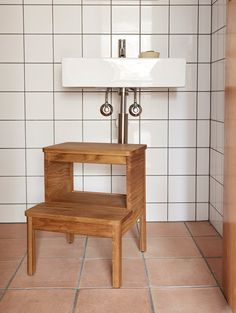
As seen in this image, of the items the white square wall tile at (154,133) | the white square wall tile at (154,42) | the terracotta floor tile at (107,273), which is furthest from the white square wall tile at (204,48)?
the terracotta floor tile at (107,273)

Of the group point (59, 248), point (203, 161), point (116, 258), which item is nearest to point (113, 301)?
point (116, 258)

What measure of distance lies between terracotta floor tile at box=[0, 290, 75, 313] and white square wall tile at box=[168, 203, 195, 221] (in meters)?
1.23

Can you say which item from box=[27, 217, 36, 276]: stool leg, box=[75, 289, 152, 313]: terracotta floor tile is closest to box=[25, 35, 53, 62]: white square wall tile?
box=[27, 217, 36, 276]: stool leg

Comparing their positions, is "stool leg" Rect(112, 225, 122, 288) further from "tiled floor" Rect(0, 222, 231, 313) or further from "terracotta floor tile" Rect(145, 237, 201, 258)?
"terracotta floor tile" Rect(145, 237, 201, 258)

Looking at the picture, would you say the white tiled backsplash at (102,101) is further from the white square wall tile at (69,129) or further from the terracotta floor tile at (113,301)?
the terracotta floor tile at (113,301)

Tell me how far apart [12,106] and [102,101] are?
0.59 meters

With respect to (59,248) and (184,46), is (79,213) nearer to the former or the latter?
(59,248)

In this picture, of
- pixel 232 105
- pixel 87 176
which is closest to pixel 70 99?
pixel 87 176

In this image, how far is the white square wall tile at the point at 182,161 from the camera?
2.85 metres

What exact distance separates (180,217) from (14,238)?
1100mm

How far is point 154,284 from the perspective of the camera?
190cm

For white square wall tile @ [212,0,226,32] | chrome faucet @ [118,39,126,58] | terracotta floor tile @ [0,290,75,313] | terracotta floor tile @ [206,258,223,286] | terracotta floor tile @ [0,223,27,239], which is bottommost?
terracotta floor tile @ [0,290,75,313]

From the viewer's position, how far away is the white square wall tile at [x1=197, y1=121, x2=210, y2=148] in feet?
9.25

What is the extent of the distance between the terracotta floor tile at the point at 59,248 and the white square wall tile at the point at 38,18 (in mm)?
1308
